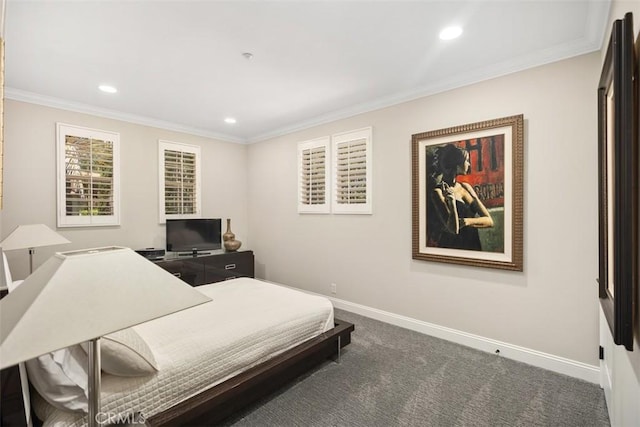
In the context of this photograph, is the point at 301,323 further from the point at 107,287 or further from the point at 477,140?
the point at 477,140

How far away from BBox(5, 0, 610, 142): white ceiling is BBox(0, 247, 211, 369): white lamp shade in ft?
6.22

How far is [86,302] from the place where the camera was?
0.73 meters

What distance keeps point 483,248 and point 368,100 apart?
2.15 m

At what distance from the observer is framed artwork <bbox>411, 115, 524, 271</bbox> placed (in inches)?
105

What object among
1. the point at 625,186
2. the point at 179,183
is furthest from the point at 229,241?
the point at 625,186

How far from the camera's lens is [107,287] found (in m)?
0.78

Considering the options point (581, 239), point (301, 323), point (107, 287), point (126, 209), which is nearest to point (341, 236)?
point (301, 323)

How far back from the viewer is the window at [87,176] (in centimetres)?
362

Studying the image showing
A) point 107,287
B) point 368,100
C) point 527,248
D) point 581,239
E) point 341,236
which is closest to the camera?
point 107,287

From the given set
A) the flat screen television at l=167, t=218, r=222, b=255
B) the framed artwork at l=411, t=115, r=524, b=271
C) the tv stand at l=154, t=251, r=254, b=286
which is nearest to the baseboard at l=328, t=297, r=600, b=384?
the framed artwork at l=411, t=115, r=524, b=271

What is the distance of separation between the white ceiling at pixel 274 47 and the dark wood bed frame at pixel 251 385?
2.43 meters

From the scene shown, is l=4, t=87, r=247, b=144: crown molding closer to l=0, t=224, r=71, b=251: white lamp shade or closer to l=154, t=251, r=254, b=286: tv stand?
l=0, t=224, r=71, b=251: white lamp shade

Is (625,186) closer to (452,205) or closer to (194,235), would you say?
(452,205)

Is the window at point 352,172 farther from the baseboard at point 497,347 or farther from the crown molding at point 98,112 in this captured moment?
the crown molding at point 98,112
